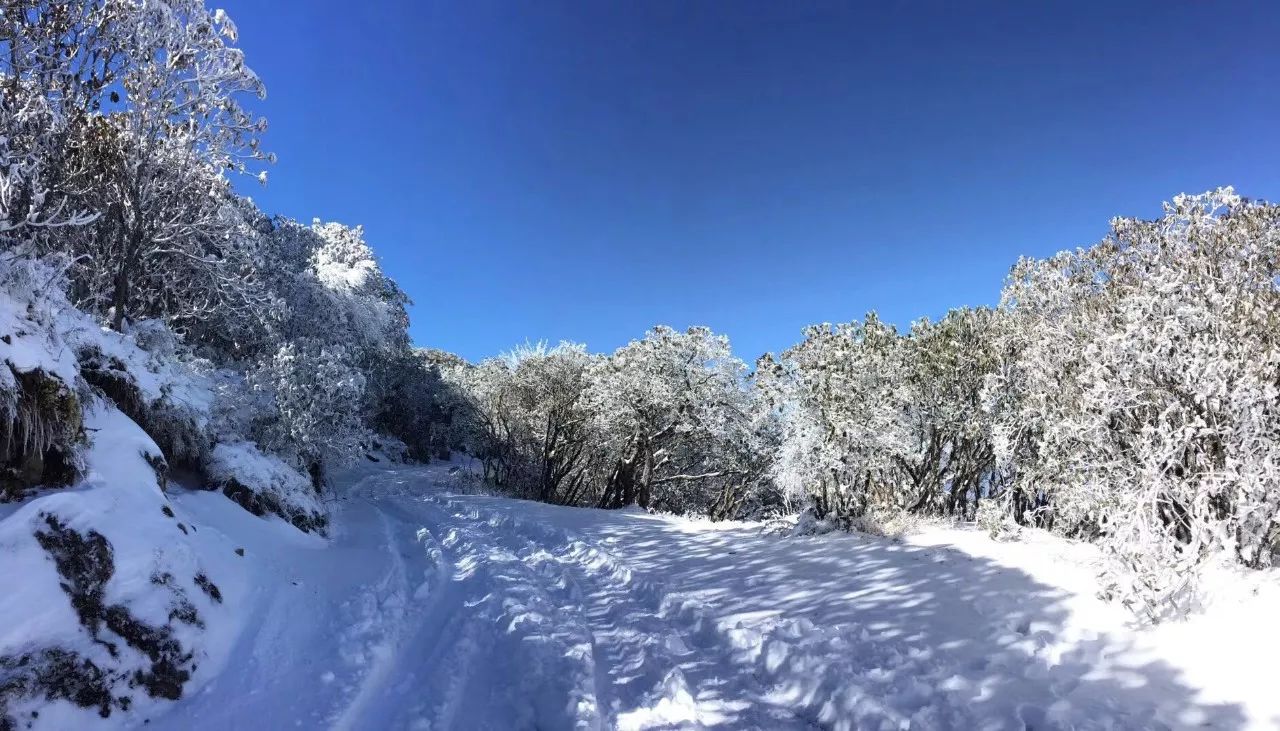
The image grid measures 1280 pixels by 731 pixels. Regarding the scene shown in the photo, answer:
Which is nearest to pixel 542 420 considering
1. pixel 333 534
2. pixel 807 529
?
pixel 333 534

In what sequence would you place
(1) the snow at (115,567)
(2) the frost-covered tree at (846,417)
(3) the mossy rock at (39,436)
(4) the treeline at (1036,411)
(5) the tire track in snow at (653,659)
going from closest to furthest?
(1) the snow at (115,567), (5) the tire track in snow at (653,659), (3) the mossy rock at (39,436), (4) the treeline at (1036,411), (2) the frost-covered tree at (846,417)

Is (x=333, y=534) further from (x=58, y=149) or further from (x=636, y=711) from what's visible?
(x=636, y=711)

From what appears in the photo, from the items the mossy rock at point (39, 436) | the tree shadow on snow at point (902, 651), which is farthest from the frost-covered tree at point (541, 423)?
the mossy rock at point (39, 436)

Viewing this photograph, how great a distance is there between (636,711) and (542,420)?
82.2ft

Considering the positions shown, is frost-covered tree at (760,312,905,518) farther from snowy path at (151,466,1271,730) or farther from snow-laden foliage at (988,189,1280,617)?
snowy path at (151,466,1271,730)

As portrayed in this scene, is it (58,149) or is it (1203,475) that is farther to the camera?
(58,149)

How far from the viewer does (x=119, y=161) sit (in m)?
11.9

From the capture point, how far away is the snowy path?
4672mm

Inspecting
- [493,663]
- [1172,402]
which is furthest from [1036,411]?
[493,663]

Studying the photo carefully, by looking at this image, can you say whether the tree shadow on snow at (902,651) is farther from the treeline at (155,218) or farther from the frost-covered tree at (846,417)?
the treeline at (155,218)

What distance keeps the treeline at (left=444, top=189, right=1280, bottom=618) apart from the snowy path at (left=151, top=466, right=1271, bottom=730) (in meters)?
1.35

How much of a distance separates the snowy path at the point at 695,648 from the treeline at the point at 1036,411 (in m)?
1.35

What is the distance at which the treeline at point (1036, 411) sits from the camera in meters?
6.25

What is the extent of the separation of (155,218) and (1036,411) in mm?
17642
